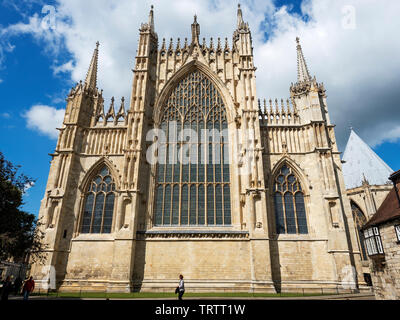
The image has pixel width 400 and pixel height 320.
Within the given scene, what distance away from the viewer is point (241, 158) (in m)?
21.3

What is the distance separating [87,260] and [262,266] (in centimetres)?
1261

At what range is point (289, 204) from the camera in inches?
802

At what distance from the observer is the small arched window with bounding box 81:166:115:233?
20.0 meters

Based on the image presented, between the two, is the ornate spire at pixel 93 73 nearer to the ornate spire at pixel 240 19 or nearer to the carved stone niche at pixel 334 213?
the ornate spire at pixel 240 19

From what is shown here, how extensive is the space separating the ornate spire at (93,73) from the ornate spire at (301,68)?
784 inches

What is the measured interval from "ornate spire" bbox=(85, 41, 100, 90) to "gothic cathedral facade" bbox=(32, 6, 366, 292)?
130 millimetres

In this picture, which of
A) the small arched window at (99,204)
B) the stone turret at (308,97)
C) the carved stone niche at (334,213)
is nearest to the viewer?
the carved stone niche at (334,213)

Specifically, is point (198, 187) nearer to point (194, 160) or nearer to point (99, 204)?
point (194, 160)

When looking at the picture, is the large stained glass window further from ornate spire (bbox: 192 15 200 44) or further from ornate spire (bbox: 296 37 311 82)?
ornate spire (bbox: 296 37 311 82)

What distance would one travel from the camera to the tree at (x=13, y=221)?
49.5 ft

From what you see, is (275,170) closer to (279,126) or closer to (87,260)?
(279,126)

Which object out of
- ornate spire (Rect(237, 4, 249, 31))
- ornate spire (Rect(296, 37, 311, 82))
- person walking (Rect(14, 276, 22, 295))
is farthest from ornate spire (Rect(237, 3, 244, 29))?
person walking (Rect(14, 276, 22, 295))
